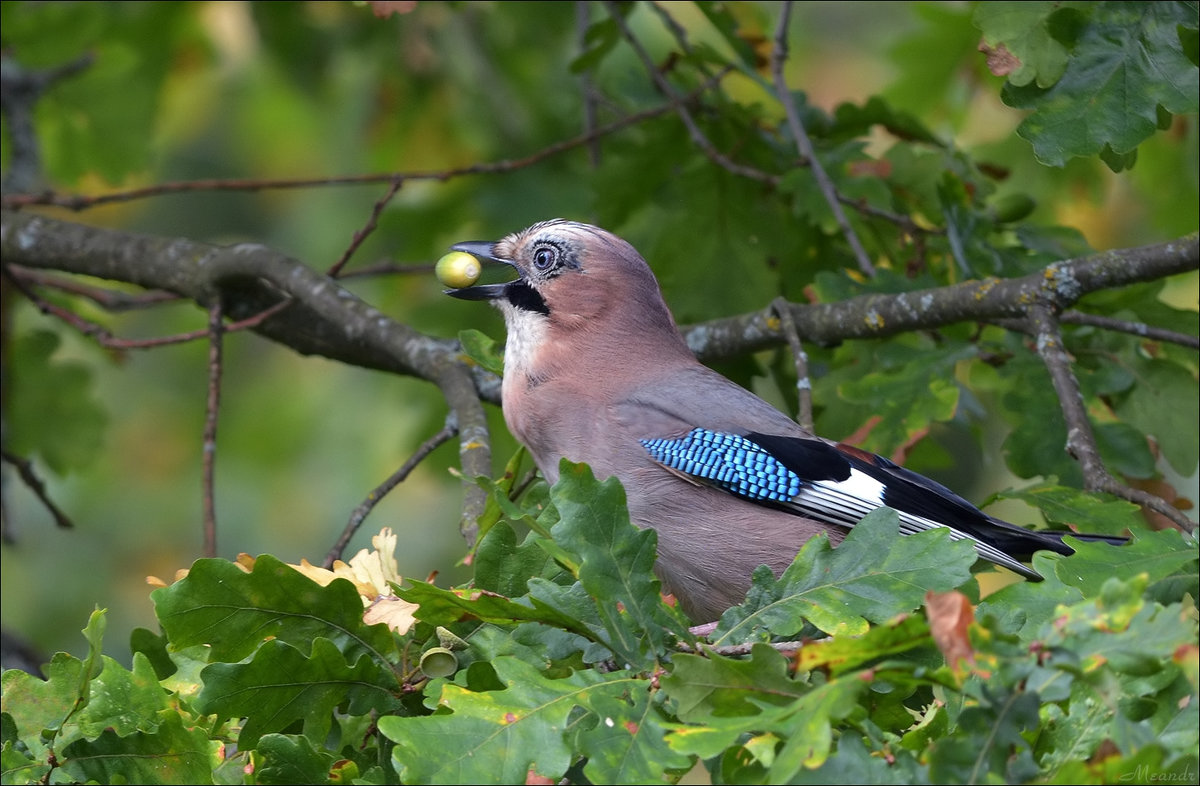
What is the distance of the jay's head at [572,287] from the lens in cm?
329

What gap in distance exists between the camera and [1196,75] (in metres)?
2.67

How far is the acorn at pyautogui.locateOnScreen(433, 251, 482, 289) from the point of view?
322 cm

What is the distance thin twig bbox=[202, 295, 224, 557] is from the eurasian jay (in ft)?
2.00

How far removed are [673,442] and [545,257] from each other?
67 centimetres

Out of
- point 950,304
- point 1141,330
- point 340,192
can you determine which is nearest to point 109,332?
point 950,304

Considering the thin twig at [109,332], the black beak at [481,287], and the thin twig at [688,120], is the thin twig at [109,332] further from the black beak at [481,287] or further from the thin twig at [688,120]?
the thin twig at [688,120]

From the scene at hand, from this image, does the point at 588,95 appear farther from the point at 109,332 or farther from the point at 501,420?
the point at 109,332

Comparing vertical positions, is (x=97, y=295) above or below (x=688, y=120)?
below

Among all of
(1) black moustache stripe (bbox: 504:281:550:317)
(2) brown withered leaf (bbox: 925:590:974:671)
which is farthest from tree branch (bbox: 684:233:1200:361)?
(2) brown withered leaf (bbox: 925:590:974:671)

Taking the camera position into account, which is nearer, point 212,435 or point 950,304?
point 950,304

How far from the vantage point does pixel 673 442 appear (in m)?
2.95

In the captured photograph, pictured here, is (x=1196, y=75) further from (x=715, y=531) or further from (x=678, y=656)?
(x=678, y=656)

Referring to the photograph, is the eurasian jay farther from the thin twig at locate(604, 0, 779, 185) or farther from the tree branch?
the thin twig at locate(604, 0, 779, 185)

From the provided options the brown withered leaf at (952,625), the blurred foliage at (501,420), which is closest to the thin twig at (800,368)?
the blurred foliage at (501,420)
